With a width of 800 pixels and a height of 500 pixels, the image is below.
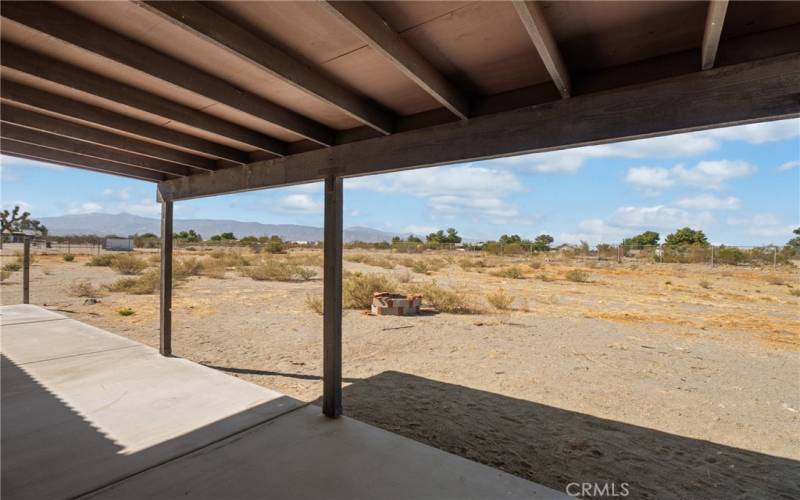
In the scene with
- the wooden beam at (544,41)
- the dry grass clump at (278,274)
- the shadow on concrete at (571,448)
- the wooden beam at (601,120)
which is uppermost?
the wooden beam at (544,41)

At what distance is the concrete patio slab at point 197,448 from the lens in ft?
8.09

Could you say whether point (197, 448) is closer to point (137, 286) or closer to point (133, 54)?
point (133, 54)

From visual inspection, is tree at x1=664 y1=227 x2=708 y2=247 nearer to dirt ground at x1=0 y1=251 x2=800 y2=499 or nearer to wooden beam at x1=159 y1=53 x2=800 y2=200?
dirt ground at x1=0 y1=251 x2=800 y2=499

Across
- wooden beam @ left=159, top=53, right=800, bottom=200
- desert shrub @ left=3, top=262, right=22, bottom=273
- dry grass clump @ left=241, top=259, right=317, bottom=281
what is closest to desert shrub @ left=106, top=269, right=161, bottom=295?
dry grass clump @ left=241, top=259, right=317, bottom=281

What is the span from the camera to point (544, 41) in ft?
5.65

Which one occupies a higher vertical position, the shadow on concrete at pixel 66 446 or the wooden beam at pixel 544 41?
the wooden beam at pixel 544 41

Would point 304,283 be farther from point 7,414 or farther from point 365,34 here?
point 365,34

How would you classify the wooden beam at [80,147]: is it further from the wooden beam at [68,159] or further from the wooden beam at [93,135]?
the wooden beam at [93,135]

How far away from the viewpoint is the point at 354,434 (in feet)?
10.6

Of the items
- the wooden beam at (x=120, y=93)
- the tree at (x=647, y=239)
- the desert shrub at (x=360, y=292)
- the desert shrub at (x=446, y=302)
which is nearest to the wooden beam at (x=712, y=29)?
the wooden beam at (x=120, y=93)

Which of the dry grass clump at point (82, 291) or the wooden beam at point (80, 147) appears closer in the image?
the wooden beam at point (80, 147)

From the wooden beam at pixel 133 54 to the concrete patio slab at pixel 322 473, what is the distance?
8.41 ft

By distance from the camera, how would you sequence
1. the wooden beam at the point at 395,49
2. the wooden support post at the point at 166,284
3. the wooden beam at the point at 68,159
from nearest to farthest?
the wooden beam at the point at 395,49, the wooden beam at the point at 68,159, the wooden support post at the point at 166,284

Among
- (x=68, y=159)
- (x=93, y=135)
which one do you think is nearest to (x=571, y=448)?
(x=93, y=135)
